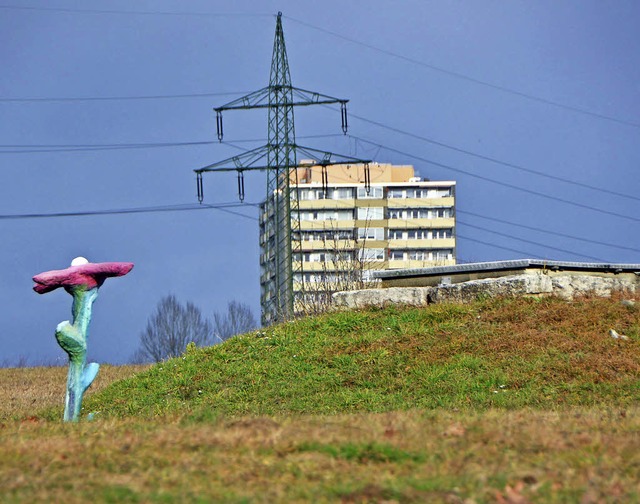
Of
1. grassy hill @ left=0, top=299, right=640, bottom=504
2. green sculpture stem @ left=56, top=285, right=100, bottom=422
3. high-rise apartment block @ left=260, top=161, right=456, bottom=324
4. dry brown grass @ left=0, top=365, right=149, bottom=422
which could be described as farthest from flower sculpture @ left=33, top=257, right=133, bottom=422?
high-rise apartment block @ left=260, top=161, right=456, bottom=324

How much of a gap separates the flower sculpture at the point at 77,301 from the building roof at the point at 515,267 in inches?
391

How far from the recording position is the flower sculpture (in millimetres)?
14750

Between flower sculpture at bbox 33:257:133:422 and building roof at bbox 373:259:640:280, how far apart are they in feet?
32.6

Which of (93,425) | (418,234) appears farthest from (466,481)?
(418,234)

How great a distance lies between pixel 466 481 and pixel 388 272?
17161 mm

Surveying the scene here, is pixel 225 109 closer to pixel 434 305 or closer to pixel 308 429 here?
pixel 434 305

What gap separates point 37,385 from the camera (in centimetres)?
2772

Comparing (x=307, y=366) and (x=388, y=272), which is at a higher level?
(x=388, y=272)

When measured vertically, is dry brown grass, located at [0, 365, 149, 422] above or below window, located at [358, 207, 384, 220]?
below

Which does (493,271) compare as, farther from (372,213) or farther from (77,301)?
(372,213)

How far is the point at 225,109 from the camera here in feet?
140

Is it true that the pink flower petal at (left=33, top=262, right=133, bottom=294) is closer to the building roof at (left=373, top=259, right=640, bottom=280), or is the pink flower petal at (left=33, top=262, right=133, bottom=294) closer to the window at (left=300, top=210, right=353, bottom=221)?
the building roof at (left=373, top=259, right=640, bottom=280)

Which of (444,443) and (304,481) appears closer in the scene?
(304,481)

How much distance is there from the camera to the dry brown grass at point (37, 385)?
22203 mm
